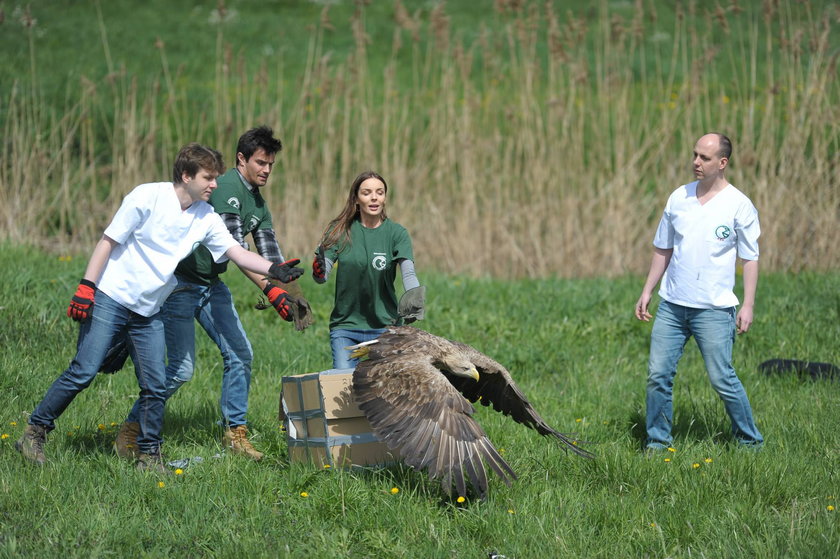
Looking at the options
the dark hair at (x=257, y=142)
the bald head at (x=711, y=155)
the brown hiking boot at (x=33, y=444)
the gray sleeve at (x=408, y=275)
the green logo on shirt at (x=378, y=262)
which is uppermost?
the dark hair at (x=257, y=142)

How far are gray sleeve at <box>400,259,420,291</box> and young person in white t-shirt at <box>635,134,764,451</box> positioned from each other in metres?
1.55

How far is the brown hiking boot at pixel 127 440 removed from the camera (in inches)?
199

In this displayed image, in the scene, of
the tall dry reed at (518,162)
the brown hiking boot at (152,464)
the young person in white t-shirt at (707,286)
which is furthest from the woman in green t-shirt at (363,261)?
the tall dry reed at (518,162)

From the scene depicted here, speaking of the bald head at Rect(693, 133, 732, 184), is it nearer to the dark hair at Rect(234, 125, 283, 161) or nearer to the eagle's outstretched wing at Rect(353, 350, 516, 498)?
the eagle's outstretched wing at Rect(353, 350, 516, 498)

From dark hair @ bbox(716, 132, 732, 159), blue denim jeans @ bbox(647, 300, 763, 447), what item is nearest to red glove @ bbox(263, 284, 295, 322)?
blue denim jeans @ bbox(647, 300, 763, 447)

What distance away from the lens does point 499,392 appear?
5188 millimetres

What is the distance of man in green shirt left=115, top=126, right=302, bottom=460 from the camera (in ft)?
17.0

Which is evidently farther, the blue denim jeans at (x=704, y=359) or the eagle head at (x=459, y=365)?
the blue denim jeans at (x=704, y=359)

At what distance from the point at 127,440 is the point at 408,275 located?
6.41 feet

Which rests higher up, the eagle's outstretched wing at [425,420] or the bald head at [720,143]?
the bald head at [720,143]

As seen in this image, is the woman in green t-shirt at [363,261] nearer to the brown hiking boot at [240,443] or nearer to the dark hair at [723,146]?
the brown hiking boot at [240,443]

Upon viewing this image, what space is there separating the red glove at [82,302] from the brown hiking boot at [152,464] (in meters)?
0.89

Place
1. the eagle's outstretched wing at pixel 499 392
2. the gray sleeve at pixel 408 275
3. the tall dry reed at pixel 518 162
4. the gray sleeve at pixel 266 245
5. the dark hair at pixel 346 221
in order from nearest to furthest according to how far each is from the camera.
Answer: the eagle's outstretched wing at pixel 499 392 → the gray sleeve at pixel 408 275 → the dark hair at pixel 346 221 → the gray sleeve at pixel 266 245 → the tall dry reed at pixel 518 162

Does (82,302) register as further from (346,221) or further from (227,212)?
(346,221)
